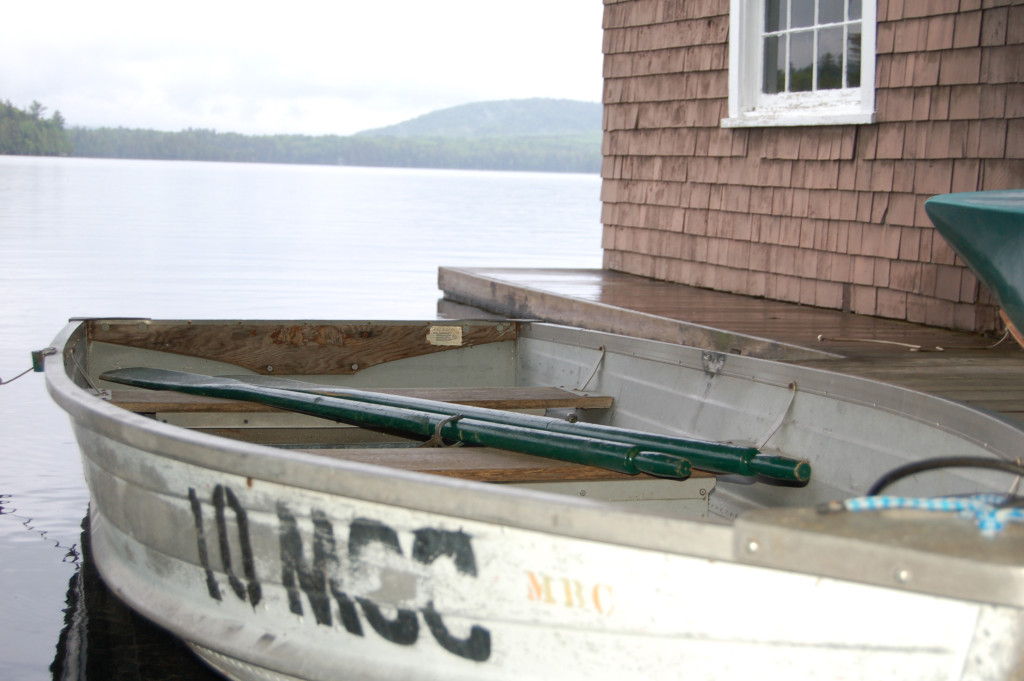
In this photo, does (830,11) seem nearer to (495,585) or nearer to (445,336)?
(445,336)

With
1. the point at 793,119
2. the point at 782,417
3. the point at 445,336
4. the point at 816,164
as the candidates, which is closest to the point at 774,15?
the point at 793,119

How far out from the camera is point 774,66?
7059mm

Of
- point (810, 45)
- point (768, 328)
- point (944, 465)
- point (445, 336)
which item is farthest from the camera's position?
point (810, 45)

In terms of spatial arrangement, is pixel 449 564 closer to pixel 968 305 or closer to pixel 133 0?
pixel 968 305

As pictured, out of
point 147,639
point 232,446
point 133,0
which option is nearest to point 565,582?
point 232,446

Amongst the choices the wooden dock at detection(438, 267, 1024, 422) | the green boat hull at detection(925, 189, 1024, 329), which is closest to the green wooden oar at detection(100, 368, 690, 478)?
the wooden dock at detection(438, 267, 1024, 422)

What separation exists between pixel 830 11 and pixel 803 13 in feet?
0.73

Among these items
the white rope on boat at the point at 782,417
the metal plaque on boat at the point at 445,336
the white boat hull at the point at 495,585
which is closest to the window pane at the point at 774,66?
the metal plaque on boat at the point at 445,336

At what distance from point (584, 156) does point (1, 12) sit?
5635 centimetres

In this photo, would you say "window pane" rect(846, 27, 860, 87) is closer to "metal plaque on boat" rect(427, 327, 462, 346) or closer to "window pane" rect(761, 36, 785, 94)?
"window pane" rect(761, 36, 785, 94)

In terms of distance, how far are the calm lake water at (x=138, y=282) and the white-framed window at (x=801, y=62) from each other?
3234mm

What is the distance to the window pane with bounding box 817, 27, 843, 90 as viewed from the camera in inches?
256

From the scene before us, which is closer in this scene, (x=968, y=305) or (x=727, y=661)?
(x=727, y=661)

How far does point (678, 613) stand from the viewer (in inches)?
69.9
